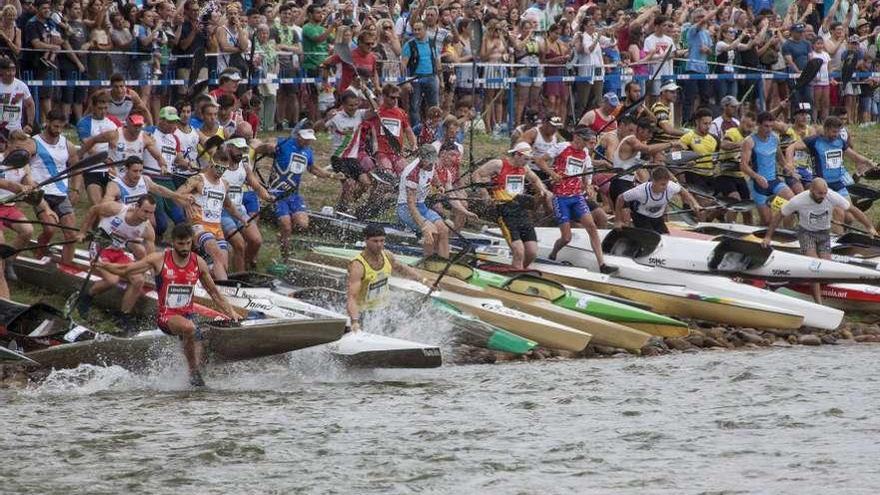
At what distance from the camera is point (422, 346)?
645 inches

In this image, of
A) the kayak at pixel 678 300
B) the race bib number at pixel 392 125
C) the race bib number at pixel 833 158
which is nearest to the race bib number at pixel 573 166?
the kayak at pixel 678 300

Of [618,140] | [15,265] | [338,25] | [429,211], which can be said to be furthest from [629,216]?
[15,265]

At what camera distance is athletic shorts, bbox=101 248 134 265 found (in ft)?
56.4

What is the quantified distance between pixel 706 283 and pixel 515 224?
7.00 ft

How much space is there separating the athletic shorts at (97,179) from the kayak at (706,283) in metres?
5.01

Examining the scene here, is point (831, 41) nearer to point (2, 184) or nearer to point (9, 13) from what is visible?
point (9, 13)

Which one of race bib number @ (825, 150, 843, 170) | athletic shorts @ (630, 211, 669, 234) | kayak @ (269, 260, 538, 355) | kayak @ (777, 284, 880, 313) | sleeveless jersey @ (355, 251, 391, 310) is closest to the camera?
sleeveless jersey @ (355, 251, 391, 310)

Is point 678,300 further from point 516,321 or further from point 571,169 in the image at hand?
point 516,321

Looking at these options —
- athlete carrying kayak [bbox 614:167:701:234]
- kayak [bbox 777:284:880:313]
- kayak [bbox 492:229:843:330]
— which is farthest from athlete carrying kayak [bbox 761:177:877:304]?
athlete carrying kayak [bbox 614:167:701:234]

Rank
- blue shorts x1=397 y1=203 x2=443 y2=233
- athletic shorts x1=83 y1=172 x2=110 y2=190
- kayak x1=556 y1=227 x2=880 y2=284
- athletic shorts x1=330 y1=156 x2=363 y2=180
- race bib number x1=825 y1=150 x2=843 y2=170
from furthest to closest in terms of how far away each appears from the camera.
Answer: race bib number x1=825 y1=150 x2=843 y2=170
athletic shorts x1=330 y1=156 x2=363 y2=180
kayak x1=556 y1=227 x2=880 y2=284
blue shorts x1=397 y1=203 x2=443 y2=233
athletic shorts x1=83 y1=172 x2=110 y2=190

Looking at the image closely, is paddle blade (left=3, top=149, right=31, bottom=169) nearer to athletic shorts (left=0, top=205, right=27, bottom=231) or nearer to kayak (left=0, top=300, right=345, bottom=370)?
athletic shorts (left=0, top=205, right=27, bottom=231)

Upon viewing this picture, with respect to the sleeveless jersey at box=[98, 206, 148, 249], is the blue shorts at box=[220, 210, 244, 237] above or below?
below

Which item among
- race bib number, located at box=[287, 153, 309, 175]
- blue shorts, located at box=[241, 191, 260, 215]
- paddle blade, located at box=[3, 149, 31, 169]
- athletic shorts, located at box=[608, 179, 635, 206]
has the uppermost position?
paddle blade, located at box=[3, 149, 31, 169]

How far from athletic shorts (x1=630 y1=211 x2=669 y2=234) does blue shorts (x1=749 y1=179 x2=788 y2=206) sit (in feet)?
5.16
